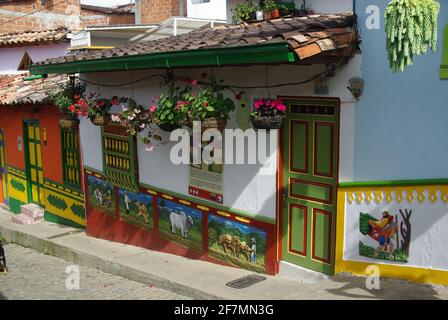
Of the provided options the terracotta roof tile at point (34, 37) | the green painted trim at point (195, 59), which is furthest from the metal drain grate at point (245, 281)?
the terracotta roof tile at point (34, 37)

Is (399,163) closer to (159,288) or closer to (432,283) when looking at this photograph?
(432,283)

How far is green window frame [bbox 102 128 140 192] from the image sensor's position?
9391 mm

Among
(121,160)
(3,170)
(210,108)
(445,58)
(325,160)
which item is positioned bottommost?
(3,170)

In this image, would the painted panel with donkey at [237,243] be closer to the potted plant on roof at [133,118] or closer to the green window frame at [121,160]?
the potted plant on roof at [133,118]

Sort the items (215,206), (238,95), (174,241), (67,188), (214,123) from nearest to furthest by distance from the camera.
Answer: (214,123)
(238,95)
(215,206)
(174,241)
(67,188)

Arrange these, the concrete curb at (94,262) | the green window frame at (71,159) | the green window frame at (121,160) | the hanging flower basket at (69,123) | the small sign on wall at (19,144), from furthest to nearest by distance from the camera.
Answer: the small sign on wall at (19,144), the green window frame at (71,159), the hanging flower basket at (69,123), the green window frame at (121,160), the concrete curb at (94,262)

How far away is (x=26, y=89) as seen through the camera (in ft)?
44.5

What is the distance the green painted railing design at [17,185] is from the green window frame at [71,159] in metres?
2.75

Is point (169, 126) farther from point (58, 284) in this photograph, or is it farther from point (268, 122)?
point (58, 284)

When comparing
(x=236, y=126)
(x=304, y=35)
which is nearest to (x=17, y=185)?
(x=236, y=126)

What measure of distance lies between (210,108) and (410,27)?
2845 millimetres

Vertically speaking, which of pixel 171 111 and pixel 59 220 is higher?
pixel 171 111

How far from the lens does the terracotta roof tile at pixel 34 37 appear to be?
43.8 ft

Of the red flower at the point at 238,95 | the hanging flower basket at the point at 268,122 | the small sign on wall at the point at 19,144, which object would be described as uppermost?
the red flower at the point at 238,95
